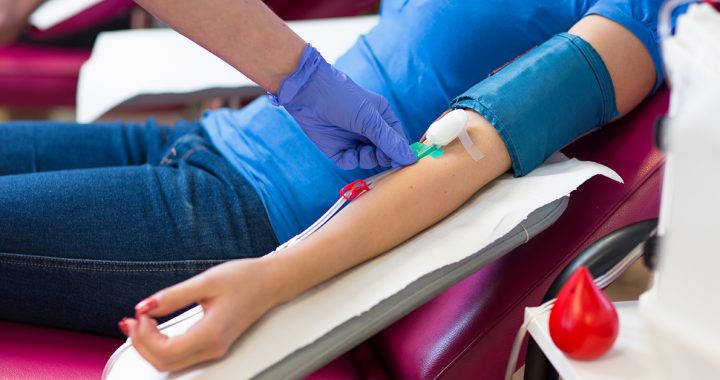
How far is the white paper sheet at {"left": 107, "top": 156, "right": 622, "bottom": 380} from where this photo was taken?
839mm

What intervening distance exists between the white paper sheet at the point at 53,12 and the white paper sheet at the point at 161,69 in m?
0.34

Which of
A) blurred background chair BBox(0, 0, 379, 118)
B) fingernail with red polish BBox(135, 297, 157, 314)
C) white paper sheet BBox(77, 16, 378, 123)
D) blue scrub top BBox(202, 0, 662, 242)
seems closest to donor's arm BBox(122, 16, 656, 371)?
fingernail with red polish BBox(135, 297, 157, 314)

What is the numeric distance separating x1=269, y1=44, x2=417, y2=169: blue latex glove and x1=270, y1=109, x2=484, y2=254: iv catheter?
0.03 meters

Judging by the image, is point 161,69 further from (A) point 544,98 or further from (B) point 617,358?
(B) point 617,358

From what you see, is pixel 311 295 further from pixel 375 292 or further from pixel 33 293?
pixel 33 293

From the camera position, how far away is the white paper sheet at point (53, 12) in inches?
97.0

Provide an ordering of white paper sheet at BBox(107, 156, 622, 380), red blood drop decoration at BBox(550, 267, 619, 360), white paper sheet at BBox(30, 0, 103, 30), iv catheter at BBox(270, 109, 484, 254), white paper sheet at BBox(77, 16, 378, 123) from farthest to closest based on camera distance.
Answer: white paper sheet at BBox(30, 0, 103, 30) < white paper sheet at BBox(77, 16, 378, 123) < iv catheter at BBox(270, 109, 484, 254) < white paper sheet at BBox(107, 156, 622, 380) < red blood drop decoration at BBox(550, 267, 619, 360)

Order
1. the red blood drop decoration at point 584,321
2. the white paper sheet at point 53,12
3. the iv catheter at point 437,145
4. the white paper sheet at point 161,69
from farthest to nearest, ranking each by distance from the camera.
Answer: the white paper sheet at point 53,12
the white paper sheet at point 161,69
the iv catheter at point 437,145
the red blood drop decoration at point 584,321

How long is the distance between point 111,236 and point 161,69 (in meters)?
1.13

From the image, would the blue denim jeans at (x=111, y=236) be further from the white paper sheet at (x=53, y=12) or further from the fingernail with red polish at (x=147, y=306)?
the white paper sheet at (x=53, y=12)

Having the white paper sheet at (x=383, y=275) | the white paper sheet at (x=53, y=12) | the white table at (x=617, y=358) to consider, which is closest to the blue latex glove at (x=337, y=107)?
the white paper sheet at (x=383, y=275)

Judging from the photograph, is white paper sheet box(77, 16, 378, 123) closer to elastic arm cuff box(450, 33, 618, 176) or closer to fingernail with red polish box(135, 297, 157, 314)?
elastic arm cuff box(450, 33, 618, 176)

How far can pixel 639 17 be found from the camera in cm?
110

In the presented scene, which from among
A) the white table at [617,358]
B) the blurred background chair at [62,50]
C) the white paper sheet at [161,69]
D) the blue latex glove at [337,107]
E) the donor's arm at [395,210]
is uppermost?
the blurred background chair at [62,50]
